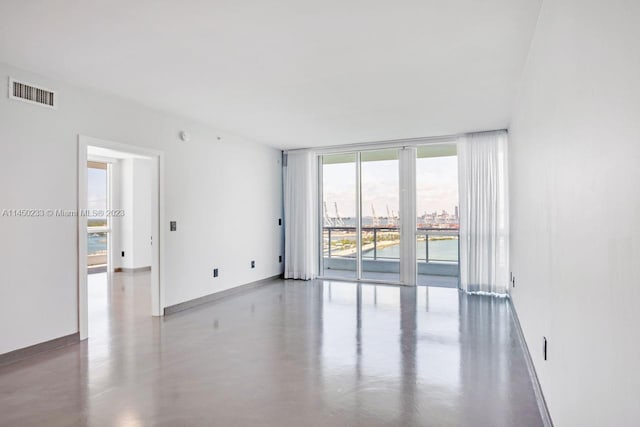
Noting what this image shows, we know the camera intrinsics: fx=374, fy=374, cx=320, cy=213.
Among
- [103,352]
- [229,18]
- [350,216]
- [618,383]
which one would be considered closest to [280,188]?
[350,216]

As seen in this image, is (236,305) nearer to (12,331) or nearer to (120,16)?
(12,331)

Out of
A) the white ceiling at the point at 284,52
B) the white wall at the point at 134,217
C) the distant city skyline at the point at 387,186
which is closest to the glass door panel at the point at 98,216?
the white wall at the point at 134,217

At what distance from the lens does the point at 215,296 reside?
5473 mm

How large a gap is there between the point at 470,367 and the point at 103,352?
3188mm

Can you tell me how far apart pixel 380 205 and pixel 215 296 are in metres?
3.20

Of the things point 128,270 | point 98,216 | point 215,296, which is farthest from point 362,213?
point 98,216

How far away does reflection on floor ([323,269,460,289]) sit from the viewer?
655 centimetres

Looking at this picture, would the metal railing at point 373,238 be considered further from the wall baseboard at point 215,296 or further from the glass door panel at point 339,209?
the wall baseboard at point 215,296

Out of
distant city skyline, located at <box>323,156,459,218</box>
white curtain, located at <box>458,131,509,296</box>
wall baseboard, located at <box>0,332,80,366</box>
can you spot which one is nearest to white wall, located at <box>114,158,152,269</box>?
distant city skyline, located at <box>323,156,459,218</box>

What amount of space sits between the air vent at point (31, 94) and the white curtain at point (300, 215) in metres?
4.12

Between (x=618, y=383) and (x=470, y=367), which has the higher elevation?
(x=618, y=383)

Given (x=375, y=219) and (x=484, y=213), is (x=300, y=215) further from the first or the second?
(x=484, y=213)

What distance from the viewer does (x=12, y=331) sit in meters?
3.17

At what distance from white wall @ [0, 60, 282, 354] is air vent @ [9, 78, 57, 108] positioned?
0.06 m
